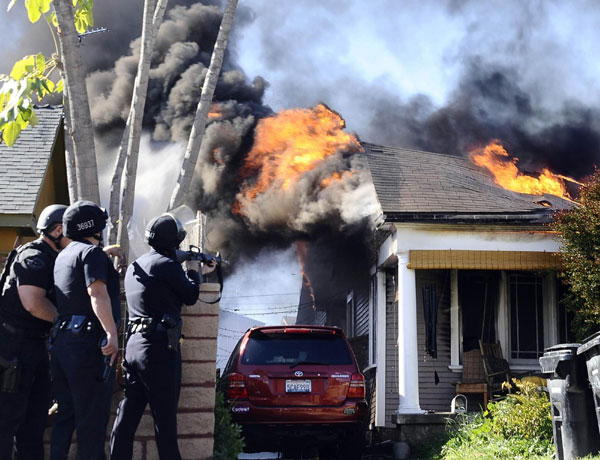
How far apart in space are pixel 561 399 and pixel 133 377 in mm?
4144

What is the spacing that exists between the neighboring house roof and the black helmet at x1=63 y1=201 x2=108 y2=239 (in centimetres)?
720

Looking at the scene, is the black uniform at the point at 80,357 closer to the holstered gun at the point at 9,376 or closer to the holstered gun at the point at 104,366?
the holstered gun at the point at 104,366

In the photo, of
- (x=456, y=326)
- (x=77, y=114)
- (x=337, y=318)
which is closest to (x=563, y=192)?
(x=456, y=326)

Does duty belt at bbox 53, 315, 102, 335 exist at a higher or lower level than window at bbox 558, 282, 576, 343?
lower

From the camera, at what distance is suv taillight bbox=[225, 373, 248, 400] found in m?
9.05

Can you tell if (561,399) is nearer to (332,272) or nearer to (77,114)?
(77,114)

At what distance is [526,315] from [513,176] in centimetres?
299

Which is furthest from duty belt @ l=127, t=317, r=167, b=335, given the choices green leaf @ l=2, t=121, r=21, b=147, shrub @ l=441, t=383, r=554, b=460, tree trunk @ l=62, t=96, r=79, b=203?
shrub @ l=441, t=383, r=554, b=460

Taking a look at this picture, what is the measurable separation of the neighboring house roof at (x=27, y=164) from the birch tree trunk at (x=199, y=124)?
3.49 metres

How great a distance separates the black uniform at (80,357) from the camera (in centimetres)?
501

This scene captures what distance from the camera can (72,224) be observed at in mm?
5391

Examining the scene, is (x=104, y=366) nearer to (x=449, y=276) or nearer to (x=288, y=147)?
(x=449, y=276)

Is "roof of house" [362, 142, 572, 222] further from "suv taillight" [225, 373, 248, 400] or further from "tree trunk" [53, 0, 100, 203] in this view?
"tree trunk" [53, 0, 100, 203]

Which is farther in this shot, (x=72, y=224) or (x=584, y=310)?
(x=584, y=310)
